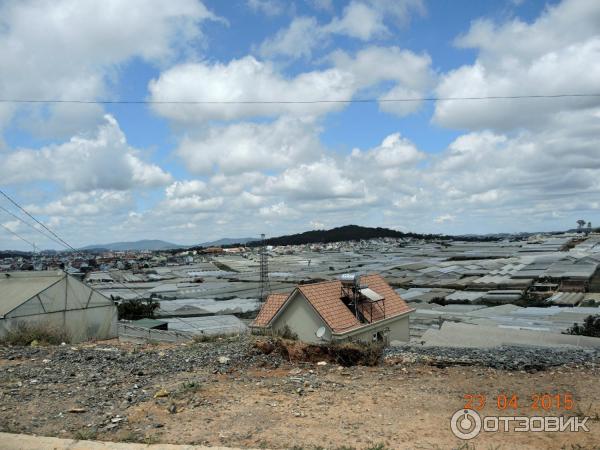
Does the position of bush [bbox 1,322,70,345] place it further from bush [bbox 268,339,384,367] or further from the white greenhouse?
bush [bbox 268,339,384,367]

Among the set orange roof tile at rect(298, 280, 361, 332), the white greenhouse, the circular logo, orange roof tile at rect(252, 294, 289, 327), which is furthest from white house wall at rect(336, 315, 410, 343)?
the circular logo

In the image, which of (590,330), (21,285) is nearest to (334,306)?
(21,285)

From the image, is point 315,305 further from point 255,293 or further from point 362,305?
point 255,293

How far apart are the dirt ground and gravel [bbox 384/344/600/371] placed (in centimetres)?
28

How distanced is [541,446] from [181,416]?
3.95 metres

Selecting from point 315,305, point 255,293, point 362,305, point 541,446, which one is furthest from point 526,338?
point 255,293

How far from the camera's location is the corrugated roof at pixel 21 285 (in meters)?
15.9

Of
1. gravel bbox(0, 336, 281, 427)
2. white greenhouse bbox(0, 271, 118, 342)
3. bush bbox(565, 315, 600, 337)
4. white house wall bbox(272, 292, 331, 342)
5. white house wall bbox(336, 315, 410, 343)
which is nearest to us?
gravel bbox(0, 336, 281, 427)

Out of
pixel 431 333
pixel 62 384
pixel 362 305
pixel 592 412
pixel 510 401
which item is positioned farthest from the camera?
pixel 431 333

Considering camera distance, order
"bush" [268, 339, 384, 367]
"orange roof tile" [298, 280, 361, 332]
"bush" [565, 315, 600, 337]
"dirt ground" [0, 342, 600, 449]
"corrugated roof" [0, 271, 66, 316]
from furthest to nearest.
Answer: "bush" [565, 315, 600, 337], "orange roof tile" [298, 280, 361, 332], "corrugated roof" [0, 271, 66, 316], "bush" [268, 339, 384, 367], "dirt ground" [0, 342, 600, 449]

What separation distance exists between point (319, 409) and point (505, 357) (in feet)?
12.6

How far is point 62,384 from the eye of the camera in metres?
7.52

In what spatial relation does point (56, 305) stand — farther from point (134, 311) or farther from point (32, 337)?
point (134, 311)

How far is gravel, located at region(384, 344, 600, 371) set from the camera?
7.81 metres
